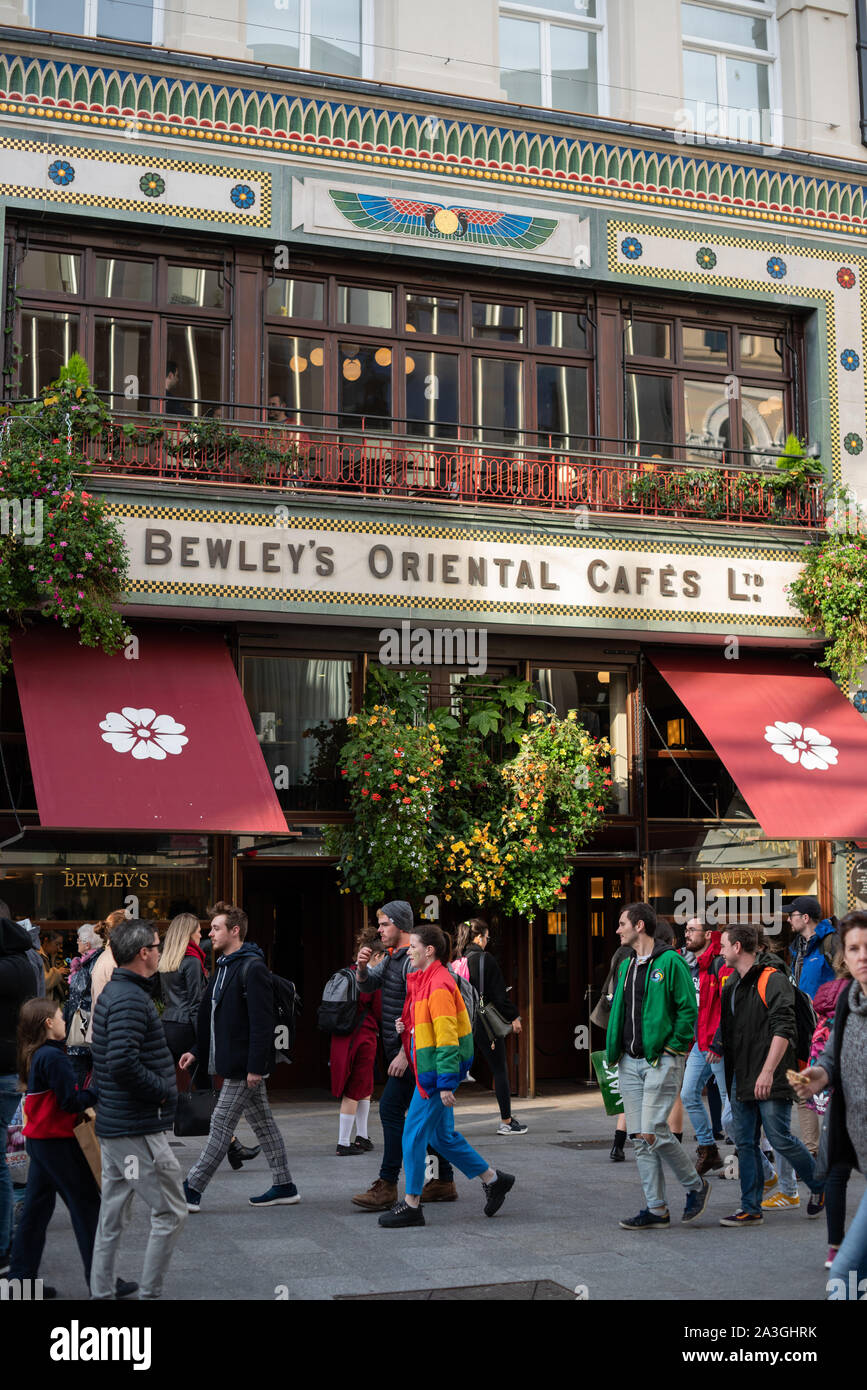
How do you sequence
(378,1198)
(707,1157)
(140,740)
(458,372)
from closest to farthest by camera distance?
(378,1198), (707,1157), (140,740), (458,372)

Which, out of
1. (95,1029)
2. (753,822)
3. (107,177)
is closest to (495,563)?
(753,822)

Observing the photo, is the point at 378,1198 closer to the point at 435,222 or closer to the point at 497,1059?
the point at 497,1059

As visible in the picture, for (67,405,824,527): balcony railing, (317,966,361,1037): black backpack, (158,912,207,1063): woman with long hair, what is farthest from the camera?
(67,405,824,527): balcony railing

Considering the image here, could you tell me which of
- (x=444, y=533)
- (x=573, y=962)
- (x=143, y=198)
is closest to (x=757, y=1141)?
(x=573, y=962)

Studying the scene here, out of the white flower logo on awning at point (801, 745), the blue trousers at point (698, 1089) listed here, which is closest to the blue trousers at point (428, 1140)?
the blue trousers at point (698, 1089)

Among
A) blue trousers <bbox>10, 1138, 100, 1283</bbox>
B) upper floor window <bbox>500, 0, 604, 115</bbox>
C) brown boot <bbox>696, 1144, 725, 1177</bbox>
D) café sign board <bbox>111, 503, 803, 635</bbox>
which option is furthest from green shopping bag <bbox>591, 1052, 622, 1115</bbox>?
upper floor window <bbox>500, 0, 604, 115</bbox>

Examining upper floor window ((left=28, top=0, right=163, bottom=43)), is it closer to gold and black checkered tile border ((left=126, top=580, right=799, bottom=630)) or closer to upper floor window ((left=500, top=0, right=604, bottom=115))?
upper floor window ((left=500, top=0, right=604, bottom=115))

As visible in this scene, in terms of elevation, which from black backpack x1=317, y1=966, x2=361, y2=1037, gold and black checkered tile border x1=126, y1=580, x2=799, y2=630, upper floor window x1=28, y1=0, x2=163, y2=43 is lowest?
black backpack x1=317, y1=966, x2=361, y2=1037

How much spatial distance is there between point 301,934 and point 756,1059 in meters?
8.23

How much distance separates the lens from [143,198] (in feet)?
52.5

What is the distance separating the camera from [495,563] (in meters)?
16.5

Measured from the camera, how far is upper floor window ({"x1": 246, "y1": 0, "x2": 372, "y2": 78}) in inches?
668

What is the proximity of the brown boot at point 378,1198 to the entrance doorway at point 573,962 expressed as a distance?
7480 millimetres

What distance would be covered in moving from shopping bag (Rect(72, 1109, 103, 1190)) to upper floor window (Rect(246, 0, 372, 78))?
13.1m
